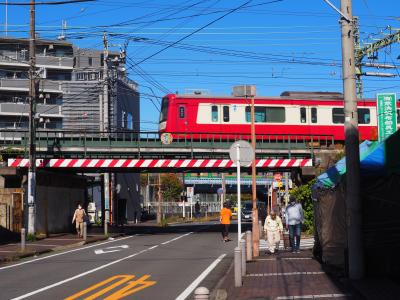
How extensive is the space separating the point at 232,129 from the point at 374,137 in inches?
339

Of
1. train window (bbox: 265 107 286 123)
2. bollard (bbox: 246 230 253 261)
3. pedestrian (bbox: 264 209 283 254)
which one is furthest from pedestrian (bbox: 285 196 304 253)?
train window (bbox: 265 107 286 123)

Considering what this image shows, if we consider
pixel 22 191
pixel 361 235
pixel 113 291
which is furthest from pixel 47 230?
pixel 361 235

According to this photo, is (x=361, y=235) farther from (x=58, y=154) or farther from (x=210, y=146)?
(x=58, y=154)

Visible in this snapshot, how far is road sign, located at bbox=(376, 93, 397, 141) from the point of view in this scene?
1086 inches

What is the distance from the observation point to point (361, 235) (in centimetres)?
1146

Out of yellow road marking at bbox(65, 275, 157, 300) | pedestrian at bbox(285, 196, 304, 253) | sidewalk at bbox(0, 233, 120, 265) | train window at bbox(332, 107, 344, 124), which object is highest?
train window at bbox(332, 107, 344, 124)

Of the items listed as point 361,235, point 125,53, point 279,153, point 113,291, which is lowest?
point 113,291

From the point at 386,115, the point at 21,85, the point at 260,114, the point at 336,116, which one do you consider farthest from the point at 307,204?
the point at 21,85

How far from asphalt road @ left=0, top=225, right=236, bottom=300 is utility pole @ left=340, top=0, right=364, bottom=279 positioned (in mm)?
3087

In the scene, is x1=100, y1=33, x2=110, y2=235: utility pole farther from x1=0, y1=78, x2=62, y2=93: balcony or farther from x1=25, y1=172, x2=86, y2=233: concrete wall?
x1=0, y1=78, x2=62, y2=93: balcony

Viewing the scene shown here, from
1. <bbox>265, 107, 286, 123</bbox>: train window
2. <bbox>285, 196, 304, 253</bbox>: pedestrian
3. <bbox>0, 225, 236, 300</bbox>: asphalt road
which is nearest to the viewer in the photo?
<bbox>0, 225, 236, 300</bbox>: asphalt road

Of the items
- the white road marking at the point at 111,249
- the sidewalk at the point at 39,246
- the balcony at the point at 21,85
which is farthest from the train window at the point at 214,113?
the balcony at the point at 21,85

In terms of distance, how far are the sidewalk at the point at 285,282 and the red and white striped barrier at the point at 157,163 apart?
14466mm

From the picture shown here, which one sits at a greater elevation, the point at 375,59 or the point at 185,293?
the point at 375,59
